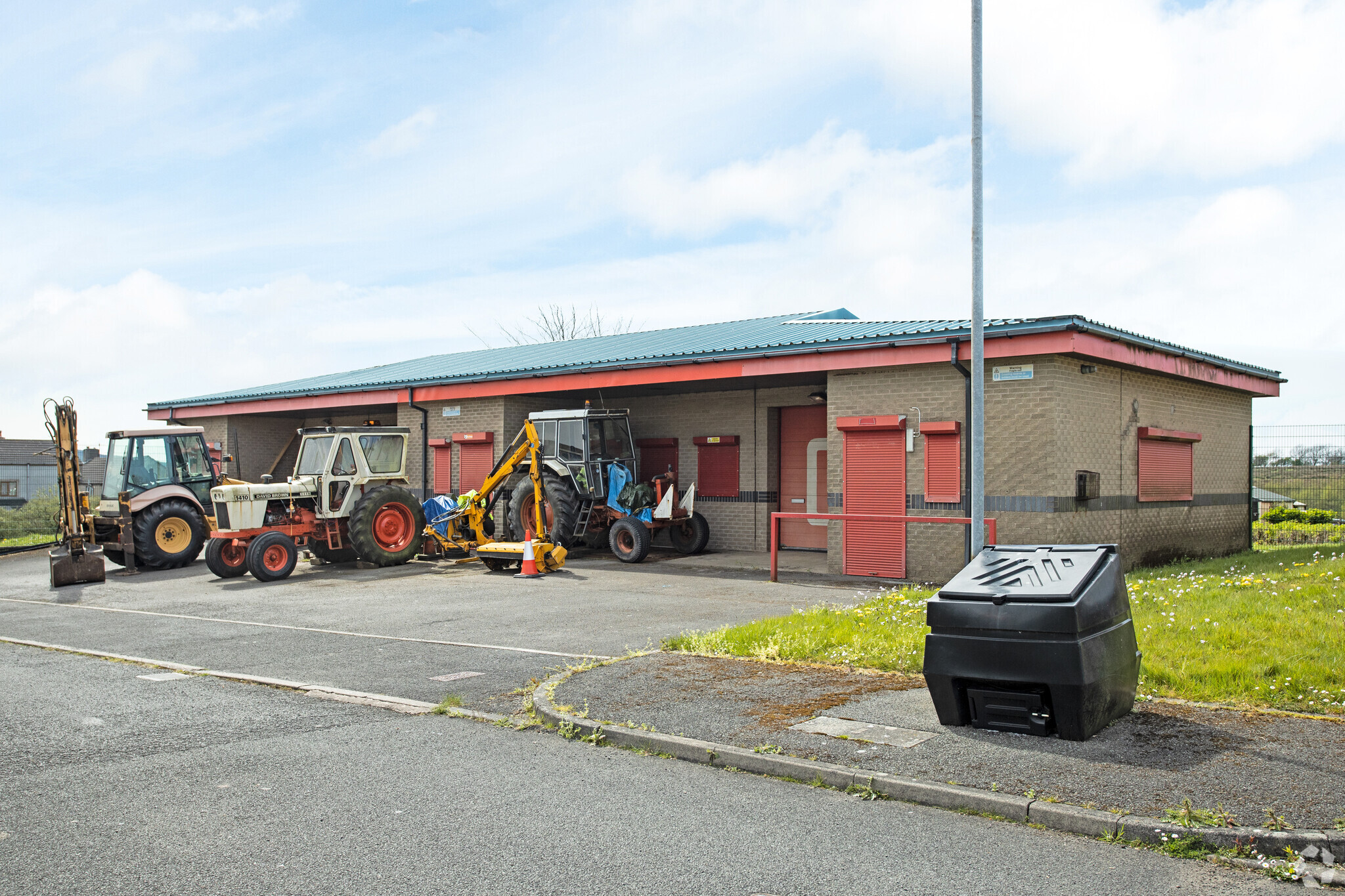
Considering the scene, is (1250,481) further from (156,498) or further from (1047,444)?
(156,498)

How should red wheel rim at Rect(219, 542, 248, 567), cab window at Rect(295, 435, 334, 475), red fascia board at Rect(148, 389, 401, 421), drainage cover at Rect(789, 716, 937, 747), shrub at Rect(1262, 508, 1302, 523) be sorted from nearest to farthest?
drainage cover at Rect(789, 716, 937, 747) < red wheel rim at Rect(219, 542, 248, 567) < cab window at Rect(295, 435, 334, 475) < red fascia board at Rect(148, 389, 401, 421) < shrub at Rect(1262, 508, 1302, 523)

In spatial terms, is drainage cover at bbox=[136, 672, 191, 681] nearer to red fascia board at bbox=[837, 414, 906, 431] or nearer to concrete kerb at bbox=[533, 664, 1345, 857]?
concrete kerb at bbox=[533, 664, 1345, 857]

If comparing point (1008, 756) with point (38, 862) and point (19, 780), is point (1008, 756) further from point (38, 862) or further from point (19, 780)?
point (19, 780)

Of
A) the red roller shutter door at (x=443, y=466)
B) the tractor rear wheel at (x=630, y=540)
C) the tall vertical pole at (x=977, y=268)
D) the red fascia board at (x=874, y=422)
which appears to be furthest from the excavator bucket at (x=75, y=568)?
the tall vertical pole at (x=977, y=268)

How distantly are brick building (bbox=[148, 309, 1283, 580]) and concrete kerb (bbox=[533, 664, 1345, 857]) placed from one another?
9159mm

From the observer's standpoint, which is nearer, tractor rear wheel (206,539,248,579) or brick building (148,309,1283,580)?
brick building (148,309,1283,580)

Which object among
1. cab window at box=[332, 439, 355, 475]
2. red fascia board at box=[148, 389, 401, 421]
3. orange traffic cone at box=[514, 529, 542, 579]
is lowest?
orange traffic cone at box=[514, 529, 542, 579]

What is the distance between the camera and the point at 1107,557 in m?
6.54

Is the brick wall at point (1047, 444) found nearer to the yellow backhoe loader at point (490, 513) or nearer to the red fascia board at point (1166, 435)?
the red fascia board at point (1166, 435)

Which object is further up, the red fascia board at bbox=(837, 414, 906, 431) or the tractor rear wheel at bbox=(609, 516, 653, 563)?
the red fascia board at bbox=(837, 414, 906, 431)

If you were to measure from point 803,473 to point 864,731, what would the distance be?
14.4m

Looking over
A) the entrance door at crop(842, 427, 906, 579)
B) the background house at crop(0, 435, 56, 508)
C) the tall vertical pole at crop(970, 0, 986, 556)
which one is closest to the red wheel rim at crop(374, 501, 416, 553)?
the entrance door at crop(842, 427, 906, 579)

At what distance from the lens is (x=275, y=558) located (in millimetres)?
16281

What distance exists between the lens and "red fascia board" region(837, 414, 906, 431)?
50.7 ft
